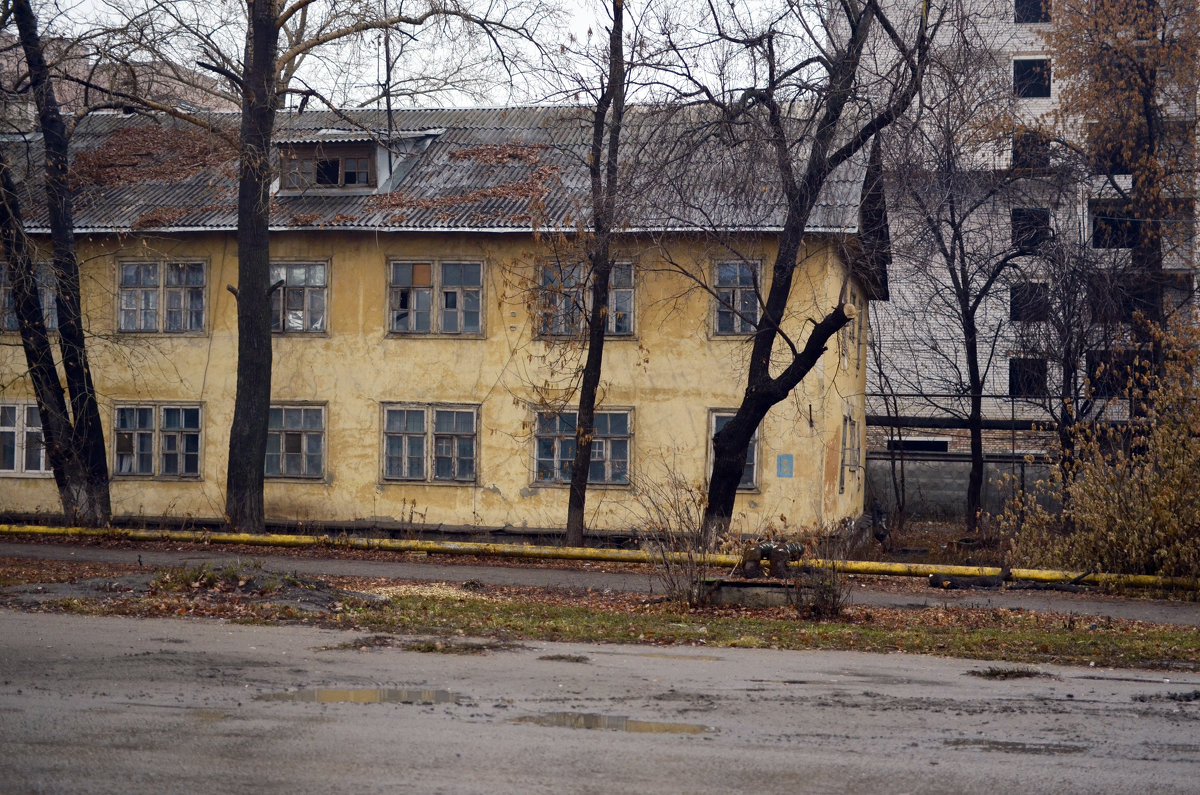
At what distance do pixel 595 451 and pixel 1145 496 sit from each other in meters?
10.9

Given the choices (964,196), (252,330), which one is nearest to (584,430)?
(252,330)

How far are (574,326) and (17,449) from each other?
41.4 feet

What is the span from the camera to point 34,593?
12422 millimetres

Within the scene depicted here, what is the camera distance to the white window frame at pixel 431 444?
2478cm

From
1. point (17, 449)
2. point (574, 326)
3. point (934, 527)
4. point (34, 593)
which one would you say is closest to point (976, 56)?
point (574, 326)

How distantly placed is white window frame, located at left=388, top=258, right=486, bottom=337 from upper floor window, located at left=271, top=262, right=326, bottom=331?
1.52 meters

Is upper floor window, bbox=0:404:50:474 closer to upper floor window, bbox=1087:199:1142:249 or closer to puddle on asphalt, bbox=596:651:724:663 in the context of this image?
puddle on asphalt, bbox=596:651:724:663

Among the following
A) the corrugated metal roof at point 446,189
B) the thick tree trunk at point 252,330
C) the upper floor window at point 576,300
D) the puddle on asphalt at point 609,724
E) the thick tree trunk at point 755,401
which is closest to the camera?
the puddle on asphalt at point 609,724

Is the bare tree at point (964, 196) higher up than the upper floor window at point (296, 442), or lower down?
higher up

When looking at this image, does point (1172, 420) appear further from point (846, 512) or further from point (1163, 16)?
point (1163, 16)

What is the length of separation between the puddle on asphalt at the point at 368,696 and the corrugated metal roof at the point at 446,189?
1210 cm

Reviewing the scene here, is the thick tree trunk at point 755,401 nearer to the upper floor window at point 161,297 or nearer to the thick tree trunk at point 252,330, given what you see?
the thick tree trunk at point 252,330

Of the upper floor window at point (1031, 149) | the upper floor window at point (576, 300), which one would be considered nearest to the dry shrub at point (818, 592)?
the upper floor window at point (576, 300)

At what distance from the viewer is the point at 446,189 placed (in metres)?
25.5
